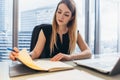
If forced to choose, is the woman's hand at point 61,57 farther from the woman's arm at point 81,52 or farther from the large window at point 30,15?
the large window at point 30,15

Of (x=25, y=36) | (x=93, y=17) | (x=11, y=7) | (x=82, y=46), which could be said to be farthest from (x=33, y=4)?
(x=82, y=46)

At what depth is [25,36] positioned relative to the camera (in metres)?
2.82

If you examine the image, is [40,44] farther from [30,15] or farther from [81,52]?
[30,15]

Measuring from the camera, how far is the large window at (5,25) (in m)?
2.69

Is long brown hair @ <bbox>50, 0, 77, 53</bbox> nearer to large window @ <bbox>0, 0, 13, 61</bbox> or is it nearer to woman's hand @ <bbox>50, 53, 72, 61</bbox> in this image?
woman's hand @ <bbox>50, 53, 72, 61</bbox>

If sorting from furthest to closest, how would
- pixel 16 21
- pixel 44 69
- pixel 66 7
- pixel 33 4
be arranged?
1. pixel 33 4
2. pixel 16 21
3. pixel 66 7
4. pixel 44 69

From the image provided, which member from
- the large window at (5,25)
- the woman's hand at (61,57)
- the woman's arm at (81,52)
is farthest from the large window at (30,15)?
the woman's hand at (61,57)

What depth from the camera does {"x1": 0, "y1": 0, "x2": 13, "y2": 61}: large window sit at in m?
2.69

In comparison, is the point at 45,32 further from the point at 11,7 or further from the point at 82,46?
the point at 11,7

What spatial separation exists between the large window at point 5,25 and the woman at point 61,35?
123cm

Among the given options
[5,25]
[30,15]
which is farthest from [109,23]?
[5,25]

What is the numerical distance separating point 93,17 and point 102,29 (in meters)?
0.28

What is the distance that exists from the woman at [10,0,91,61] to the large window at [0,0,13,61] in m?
1.23

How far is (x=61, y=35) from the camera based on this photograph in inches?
Result: 65.0
